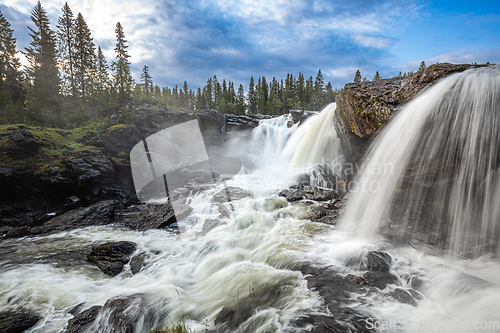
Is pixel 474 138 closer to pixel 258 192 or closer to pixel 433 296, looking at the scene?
pixel 433 296

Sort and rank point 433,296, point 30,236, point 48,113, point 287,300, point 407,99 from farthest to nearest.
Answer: point 48,113
point 30,236
point 407,99
point 287,300
point 433,296

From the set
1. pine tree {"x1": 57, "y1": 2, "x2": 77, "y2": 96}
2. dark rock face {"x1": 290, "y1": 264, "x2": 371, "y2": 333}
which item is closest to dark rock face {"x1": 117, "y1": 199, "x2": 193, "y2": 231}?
dark rock face {"x1": 290, "y1": 264, "x2": 371, "y2": 333}

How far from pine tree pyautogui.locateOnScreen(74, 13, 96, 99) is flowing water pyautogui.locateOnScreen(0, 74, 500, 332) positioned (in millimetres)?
31258

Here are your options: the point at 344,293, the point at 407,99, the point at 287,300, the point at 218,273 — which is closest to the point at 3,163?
the point at 218,273

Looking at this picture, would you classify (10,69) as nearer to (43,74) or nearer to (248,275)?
(43,74)

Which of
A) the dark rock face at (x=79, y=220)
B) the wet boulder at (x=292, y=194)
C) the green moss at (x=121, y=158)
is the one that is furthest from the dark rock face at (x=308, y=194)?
the green moss at (x=121, y=158)

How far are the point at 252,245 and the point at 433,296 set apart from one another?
5.05 m

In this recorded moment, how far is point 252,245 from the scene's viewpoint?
289 inches

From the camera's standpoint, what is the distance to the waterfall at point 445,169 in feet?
16.1

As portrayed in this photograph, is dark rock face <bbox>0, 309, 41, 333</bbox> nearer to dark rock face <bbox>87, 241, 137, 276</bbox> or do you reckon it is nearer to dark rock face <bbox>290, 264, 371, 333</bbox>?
dark rock face <bbox>87, 241, 137, 276</bbox>

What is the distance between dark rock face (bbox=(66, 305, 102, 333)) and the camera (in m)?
3.98

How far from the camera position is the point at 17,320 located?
4164 mm

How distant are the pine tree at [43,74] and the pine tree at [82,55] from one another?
127 inches

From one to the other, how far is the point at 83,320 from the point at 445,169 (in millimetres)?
10134
